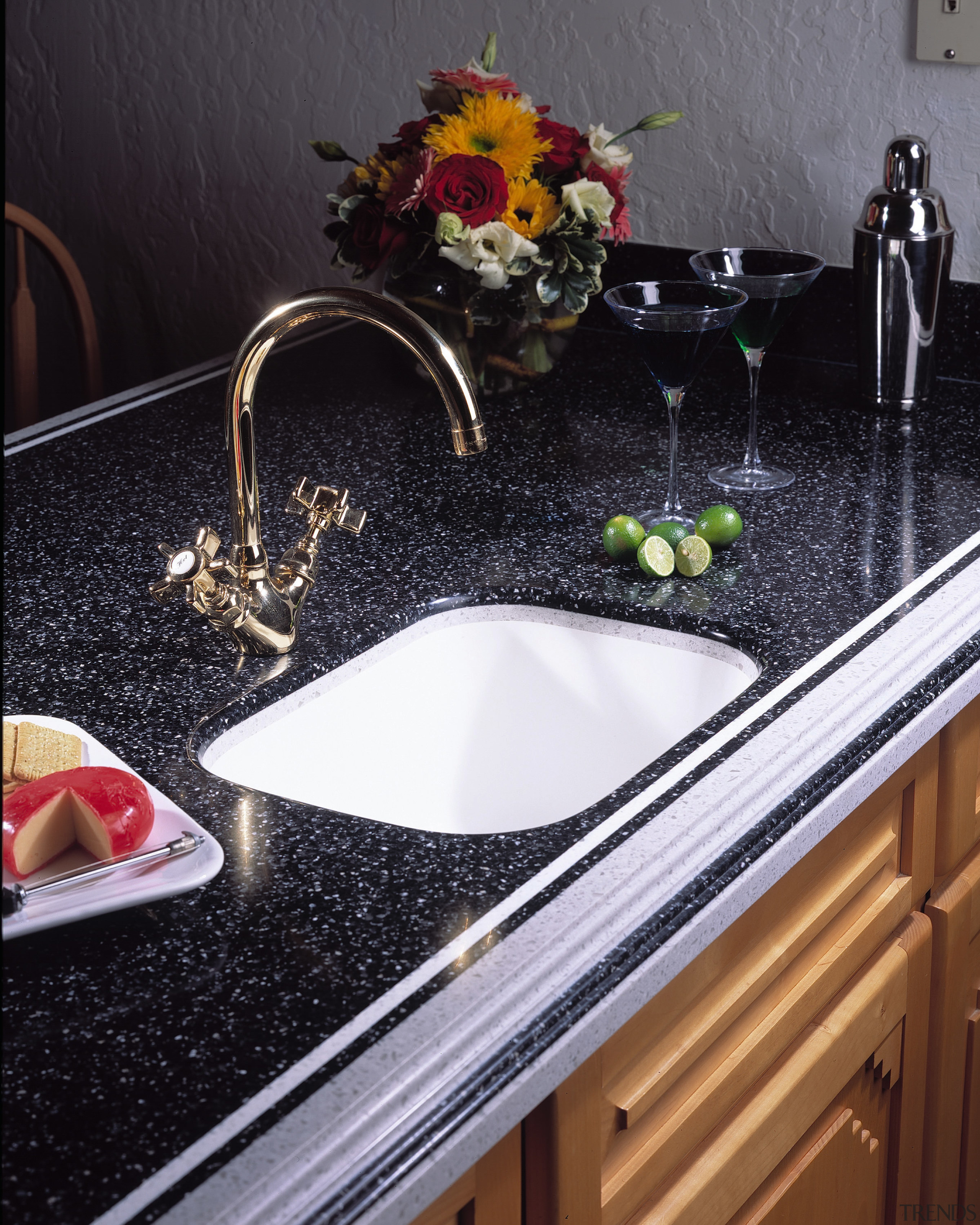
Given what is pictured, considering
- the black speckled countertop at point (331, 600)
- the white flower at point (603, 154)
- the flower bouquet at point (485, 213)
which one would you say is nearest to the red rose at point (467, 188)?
the flower bouquet at point (485, 213)

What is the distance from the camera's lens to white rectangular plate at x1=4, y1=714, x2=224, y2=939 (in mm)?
582

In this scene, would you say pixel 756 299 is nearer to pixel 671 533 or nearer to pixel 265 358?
pixel 671 533

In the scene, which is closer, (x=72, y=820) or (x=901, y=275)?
(x=72, y=820)

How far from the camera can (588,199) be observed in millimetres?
1275

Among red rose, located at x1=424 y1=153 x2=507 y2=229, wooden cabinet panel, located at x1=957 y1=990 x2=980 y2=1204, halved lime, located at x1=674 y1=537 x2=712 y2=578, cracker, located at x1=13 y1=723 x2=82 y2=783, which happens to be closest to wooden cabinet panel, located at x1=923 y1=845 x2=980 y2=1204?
wooden cabinet panel, located at x1=957 y1=990 x2=980 y2=1204

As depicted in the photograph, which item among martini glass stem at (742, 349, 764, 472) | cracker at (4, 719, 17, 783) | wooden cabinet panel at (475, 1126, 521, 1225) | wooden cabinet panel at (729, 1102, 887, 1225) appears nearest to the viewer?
wooden cabinet panel at (475, 1126, 521, 1225)

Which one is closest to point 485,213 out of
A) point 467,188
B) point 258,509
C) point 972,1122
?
point 467,188

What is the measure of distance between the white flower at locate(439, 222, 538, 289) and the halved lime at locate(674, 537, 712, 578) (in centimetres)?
39

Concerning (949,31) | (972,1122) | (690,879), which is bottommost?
(972,1122)

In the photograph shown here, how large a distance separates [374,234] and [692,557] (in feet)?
1.72

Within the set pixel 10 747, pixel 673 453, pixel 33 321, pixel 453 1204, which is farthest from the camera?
pixel 33 321

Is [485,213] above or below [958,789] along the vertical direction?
above

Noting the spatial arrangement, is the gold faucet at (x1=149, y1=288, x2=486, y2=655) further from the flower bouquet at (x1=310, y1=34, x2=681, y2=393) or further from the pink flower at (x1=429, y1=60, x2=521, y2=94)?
the pink flower at (x1=429, y1=60, x2=521, y2=94)

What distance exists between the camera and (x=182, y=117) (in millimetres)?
1887
